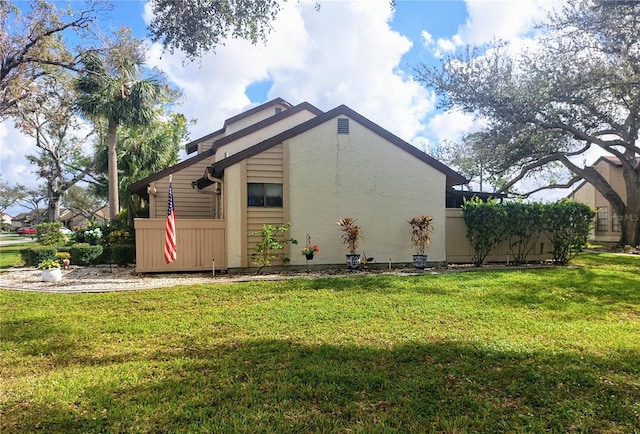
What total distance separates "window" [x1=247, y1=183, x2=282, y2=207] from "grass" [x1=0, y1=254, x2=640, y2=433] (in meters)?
4.25

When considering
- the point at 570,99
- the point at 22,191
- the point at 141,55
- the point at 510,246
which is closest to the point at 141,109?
the point at 141,55

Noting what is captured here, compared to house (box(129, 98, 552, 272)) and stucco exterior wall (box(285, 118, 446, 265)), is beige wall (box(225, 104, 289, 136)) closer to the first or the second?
house (box(129, 98, 552, 272))

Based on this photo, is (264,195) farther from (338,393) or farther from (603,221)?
(603,221)

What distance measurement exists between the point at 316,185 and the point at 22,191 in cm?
7415

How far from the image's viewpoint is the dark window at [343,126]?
12299mm

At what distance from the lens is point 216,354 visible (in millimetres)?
4527

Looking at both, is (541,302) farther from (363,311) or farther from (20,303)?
(20,303)

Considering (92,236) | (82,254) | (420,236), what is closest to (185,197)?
(92,236)

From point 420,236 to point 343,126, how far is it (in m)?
4.58

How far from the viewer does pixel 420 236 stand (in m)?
12.3

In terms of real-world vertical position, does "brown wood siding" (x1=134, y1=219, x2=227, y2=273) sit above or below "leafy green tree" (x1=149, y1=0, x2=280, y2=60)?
below

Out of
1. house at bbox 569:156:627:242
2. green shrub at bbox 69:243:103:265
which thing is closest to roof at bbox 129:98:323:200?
green shrub at bbox 69:243:103:265

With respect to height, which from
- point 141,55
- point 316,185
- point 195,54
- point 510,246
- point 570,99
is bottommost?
point 510,246

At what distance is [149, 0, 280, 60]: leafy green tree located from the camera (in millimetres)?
6895
